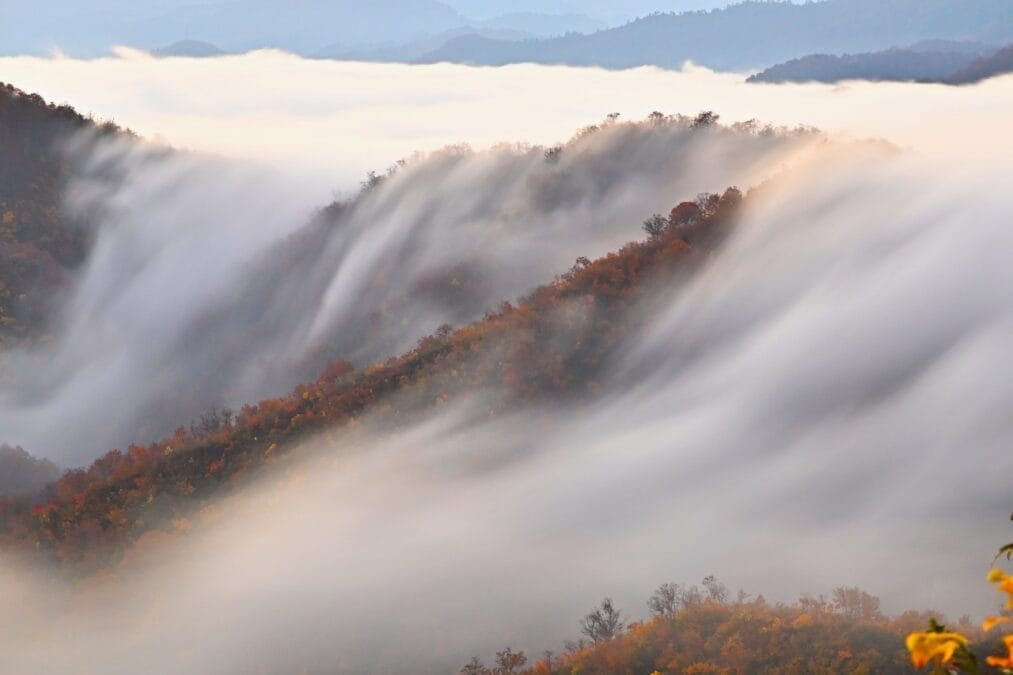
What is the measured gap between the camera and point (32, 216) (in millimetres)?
144500

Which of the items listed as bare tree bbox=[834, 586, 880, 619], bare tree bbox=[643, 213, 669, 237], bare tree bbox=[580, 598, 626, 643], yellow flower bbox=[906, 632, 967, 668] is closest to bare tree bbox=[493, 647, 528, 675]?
bare tree bbox=[580, 598, 626, 643]

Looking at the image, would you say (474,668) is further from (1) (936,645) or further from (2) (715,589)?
(1) (936,645)

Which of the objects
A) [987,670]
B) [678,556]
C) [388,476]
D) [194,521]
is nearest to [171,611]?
[194,521]

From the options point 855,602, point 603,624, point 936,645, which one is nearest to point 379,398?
point 603,624

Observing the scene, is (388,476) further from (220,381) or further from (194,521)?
(220,381)

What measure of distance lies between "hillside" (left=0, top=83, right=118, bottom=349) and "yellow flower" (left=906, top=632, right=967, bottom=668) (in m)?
139

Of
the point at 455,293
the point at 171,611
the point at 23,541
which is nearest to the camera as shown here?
the point at 171,611

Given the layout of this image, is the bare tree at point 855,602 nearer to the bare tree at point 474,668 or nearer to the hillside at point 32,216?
the bare tree at point 474,668

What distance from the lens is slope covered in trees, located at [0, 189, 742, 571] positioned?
7012 cm

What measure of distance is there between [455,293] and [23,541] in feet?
214

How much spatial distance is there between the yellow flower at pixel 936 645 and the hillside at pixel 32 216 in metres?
139

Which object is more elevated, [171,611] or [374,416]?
[374,416]

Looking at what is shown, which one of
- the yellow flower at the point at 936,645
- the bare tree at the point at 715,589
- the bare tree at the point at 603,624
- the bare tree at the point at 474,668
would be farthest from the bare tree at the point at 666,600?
the yellow flower at the point at 936,645

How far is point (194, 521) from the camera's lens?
2699 inches
